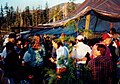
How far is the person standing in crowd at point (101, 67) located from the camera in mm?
7812

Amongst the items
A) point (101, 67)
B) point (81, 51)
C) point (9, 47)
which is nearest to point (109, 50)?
point (101, 67)

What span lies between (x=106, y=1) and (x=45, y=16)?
100568 millimetres

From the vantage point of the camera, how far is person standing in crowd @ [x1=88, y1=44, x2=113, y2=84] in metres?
7.81

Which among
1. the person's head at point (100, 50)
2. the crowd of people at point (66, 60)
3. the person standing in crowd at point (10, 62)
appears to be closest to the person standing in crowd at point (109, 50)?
the crowd of people at point (66, 60)

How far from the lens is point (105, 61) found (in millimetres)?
7816

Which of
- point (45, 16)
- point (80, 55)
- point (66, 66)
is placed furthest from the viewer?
point (45, 16)

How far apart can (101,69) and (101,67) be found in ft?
0.15

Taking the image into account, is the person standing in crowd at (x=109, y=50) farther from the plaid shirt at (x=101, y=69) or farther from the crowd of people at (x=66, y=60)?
the plaid shirt at (x=101, y=69)

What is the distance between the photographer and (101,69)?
25.7 feet

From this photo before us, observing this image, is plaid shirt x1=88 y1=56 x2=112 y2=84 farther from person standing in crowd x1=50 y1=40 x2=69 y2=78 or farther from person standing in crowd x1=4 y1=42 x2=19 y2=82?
person standing in crowd x1=4 y1=42 x2=19 y2=82

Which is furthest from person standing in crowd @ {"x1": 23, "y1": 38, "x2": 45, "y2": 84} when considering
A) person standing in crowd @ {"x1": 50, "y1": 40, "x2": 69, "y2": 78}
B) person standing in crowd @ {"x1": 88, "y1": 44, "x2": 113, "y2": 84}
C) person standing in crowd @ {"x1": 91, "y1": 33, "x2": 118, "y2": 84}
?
person standing in crowd @ {"x1": 88, "y1": 44, "x2": 113, "y2": 84}

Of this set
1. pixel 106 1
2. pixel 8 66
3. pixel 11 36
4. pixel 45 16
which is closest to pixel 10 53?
pixel 8 66

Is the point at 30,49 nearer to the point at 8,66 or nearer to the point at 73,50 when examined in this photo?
the point at 8,66

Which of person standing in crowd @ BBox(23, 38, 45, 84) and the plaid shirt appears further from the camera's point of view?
person standing in crowd @ BBox(23, 38, 45, 84)
